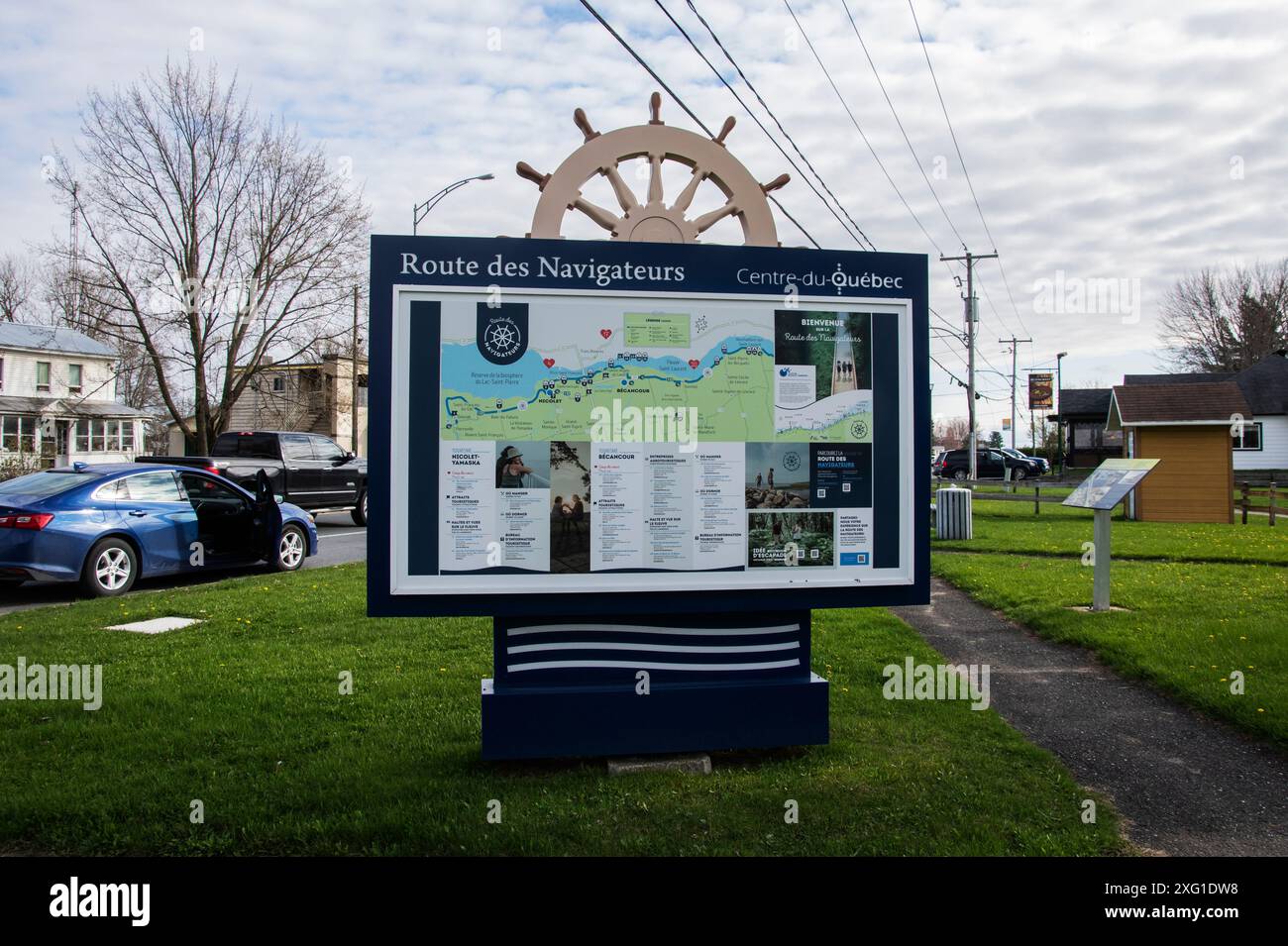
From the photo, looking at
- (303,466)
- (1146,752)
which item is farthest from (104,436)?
(1146,752)

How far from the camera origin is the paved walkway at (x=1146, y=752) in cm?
411

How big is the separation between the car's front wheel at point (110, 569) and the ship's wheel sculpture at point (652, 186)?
23.1 ft

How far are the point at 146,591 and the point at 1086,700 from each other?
379 inches

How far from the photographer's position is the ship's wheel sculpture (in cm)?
574

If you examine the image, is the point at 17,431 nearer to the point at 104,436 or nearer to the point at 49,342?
the point at 104,436

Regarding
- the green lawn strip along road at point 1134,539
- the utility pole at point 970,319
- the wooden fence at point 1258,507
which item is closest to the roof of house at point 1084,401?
the utility pole at point 970,319

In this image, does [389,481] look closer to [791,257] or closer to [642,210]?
[791,257]

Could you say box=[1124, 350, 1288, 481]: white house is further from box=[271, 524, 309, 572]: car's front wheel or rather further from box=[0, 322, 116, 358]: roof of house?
box=[0, 322, 116, 358]: roof of house

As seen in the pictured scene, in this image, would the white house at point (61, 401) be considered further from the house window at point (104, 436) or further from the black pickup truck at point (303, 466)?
the black pickup truck at point (303, 466)

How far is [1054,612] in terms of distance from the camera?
906cm

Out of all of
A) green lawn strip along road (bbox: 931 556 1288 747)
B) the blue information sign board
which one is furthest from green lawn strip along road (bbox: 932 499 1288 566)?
the blue information sign board

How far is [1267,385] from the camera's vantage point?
4731 cm

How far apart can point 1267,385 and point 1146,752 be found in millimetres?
51157
